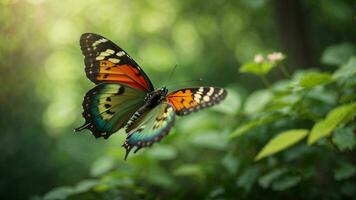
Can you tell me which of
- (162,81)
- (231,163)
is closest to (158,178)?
(231,163)

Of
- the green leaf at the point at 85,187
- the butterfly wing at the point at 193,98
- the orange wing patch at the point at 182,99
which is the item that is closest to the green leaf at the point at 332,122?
the butterfly wing at the point at 193,98

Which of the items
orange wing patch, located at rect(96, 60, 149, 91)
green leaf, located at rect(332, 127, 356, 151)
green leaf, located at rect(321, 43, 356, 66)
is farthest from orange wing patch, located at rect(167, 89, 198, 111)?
green leaf, located at rect(321, 43, 356, 66)

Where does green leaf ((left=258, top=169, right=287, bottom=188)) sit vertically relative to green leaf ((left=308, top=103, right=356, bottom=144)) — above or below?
above

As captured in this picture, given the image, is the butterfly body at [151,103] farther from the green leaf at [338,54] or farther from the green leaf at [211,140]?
the green leaf at [338,54]

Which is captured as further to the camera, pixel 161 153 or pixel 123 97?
pixel 161 153

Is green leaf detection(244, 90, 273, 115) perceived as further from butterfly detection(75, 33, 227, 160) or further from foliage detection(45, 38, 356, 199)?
butterfly detection(75, 33, 227, 160)

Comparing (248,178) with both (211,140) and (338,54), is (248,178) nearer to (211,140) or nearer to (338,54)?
(211,140)

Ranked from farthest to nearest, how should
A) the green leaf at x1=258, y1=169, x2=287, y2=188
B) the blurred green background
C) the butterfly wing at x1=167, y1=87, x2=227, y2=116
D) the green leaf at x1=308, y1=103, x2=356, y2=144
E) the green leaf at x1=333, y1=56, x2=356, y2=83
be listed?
Result: the blurred green background
the green leaf at x1=258, y1=169, x2=287, y2=188
the butterfly wing at x1=167, y1=87, x2=227, y2=116
the green leaf at x1=333, y1=56, x2=356, y2=83
the green leaf at x1=308, y1=103, x2=356, y2=144
